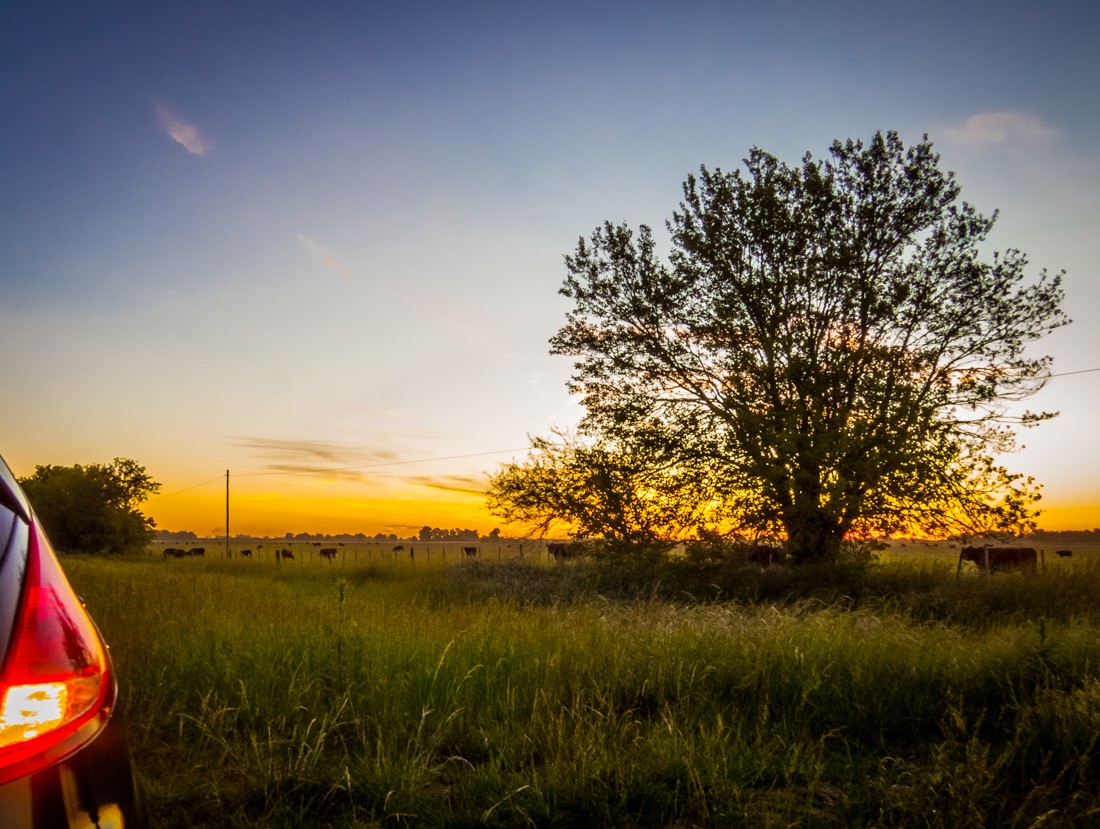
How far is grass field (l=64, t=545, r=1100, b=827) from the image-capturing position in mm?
3646

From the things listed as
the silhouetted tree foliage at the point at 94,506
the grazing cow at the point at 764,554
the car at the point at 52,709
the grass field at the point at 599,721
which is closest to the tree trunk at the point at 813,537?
the grazing cow at the point at 764,554

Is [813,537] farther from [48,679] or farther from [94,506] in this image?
[94,506]

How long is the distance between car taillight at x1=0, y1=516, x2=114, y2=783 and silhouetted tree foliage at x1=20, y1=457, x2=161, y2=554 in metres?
48.2

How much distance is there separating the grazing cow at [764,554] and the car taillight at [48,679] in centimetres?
1799

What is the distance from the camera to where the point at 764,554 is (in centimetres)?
1883

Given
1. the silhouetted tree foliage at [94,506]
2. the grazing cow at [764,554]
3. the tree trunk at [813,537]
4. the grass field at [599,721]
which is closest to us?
the grass field at [599,721]

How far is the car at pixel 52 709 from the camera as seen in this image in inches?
46.9

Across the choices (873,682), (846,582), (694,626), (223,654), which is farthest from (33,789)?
(846,582)

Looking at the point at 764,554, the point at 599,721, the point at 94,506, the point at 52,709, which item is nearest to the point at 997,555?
the point at 764,554

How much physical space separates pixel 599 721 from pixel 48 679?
12.5 ft

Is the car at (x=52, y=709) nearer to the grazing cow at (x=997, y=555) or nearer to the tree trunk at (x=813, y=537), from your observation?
the tree trunk at (x=813, y=537)

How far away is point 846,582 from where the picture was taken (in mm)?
16203

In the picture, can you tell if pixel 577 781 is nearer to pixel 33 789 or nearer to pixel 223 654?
pixel 33 789

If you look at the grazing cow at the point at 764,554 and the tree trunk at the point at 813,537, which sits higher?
the tree trunk at the point at 813,537
